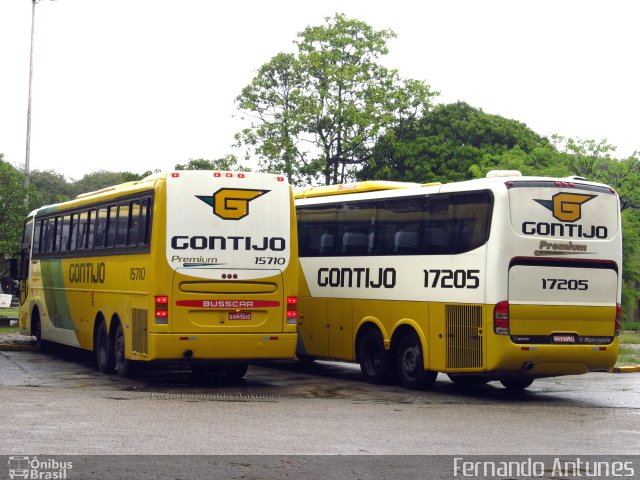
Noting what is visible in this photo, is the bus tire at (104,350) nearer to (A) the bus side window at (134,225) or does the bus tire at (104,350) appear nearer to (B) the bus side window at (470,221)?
(A) the bus side window at (134,225)

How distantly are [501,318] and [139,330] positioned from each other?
5.75m

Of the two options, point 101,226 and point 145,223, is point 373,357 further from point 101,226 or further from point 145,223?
point 101,226

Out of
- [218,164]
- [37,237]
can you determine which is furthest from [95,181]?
[37,237]

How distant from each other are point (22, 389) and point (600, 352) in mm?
8679

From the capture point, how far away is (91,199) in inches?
857

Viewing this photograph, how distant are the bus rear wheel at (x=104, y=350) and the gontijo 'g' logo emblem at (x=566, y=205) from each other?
8.02m

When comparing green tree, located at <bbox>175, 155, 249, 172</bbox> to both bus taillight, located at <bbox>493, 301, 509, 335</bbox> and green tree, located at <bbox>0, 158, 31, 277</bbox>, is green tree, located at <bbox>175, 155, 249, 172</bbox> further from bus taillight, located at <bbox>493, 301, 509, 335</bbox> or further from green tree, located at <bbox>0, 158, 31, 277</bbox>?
bus taillight, located at <bbox>493, 301, 509, 335</bbox>

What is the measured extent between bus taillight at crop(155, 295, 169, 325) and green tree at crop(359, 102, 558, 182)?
38714 mm

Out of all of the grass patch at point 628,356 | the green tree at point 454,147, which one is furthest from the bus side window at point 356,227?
the green tree at point 454,147

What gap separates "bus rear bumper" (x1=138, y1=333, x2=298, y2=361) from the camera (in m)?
17.3

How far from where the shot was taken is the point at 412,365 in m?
18.5

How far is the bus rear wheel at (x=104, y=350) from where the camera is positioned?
1998cm

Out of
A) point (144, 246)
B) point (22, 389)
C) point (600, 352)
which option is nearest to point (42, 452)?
point (22, 389)

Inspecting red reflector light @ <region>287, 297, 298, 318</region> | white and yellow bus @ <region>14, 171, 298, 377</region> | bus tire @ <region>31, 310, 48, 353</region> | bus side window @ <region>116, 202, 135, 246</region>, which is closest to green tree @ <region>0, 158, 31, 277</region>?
bus tire @ <region>31, 310, 48, 353</region>
